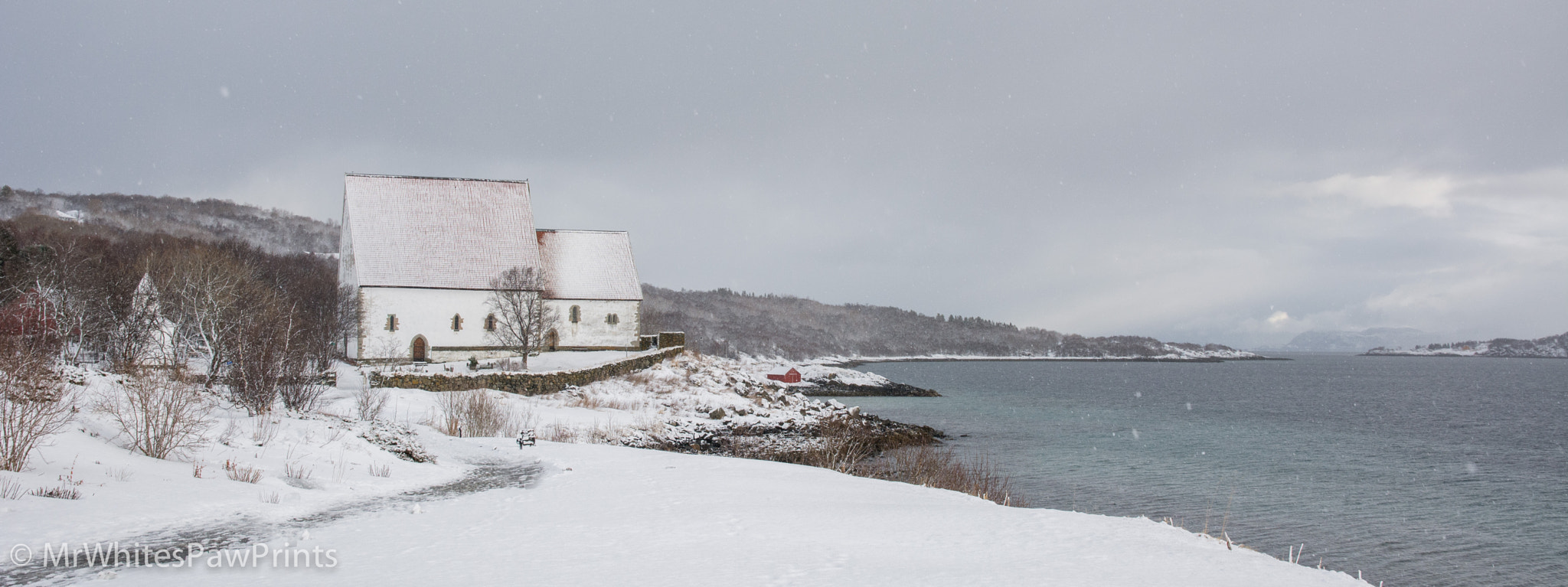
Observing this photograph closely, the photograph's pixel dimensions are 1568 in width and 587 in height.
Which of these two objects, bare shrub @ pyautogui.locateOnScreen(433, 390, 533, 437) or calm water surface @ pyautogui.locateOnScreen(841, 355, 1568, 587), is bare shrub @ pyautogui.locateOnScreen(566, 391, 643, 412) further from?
calm water surface @ pyautogui.locateOnScreen(841, 355, 1568, 587)

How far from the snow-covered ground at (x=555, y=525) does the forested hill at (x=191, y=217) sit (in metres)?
148

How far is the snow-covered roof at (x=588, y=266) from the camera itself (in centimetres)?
4422

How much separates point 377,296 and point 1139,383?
9544 centimetres

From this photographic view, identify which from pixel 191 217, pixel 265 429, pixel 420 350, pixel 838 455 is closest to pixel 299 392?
pixel 265 429

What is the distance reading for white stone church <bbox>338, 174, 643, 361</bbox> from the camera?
1549 inches

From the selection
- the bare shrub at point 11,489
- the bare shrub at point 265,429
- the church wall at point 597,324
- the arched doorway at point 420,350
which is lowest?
the bare shrub at point 11,489

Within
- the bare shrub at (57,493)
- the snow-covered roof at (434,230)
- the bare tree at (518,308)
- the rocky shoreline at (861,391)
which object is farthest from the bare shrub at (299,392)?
the rocky shoreline at (861,391)

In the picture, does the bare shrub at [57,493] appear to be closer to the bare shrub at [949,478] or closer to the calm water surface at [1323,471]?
the bare shrub at [949,478]

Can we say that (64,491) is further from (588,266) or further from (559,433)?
(588,266)

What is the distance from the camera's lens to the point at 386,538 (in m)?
7.86

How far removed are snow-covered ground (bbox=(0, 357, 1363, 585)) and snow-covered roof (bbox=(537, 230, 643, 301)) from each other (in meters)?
29.8

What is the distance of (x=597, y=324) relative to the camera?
44.3 m

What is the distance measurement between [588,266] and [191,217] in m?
169

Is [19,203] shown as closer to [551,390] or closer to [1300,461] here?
[551,390]
